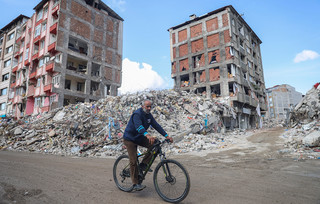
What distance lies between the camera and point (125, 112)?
13.9 m

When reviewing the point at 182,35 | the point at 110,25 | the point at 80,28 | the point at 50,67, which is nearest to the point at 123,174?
the point at 50,67

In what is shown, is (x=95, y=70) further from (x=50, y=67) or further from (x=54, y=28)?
(x=54, y=28)

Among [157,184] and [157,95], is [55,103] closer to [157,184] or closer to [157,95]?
[157,95]

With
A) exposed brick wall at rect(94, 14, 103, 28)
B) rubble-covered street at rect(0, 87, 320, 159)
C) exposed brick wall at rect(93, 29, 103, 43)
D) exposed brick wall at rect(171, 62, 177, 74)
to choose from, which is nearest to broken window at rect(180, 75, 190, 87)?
exposed brick wall at rect(171, 62, 177, 74)

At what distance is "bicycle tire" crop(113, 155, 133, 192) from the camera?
12.3 feet

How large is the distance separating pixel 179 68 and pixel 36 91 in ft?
71.9

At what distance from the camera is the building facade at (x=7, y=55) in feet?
113

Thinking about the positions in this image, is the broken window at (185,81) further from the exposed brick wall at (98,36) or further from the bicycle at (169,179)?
the bicycle at (169,179)

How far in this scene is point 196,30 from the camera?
3047 centimetres

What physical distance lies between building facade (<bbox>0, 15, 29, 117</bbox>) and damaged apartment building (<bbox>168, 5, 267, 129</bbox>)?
97.2ft

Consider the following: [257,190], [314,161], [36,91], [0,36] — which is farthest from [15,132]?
[0,36]

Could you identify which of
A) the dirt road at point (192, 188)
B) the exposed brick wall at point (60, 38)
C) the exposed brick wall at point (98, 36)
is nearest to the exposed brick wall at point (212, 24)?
the exposed brick wall at point (98, 36)

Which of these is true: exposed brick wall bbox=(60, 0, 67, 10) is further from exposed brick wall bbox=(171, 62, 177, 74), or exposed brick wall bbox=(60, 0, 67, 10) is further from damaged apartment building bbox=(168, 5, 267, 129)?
exposed brick wall bbox=(171, 62, 177, 74)

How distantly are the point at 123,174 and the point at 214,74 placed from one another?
85.7 feet
